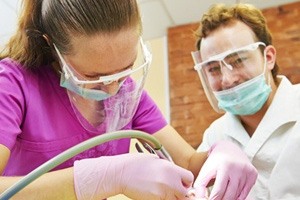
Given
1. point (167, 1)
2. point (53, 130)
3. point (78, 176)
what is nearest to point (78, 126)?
point (53, 130)

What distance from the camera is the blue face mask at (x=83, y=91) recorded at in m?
1.03

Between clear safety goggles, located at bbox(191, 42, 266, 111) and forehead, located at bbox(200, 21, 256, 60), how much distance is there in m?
0.03

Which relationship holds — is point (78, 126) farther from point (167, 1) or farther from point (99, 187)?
point (167, 1)

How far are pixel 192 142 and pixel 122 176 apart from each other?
2.22m

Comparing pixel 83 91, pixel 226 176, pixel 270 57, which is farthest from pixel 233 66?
pixel 83 91

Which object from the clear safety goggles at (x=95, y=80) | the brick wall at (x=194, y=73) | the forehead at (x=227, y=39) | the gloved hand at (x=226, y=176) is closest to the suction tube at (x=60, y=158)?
the clear safety goggles at (x=95, y=80)

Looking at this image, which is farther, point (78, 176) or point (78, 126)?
point (78, 126)

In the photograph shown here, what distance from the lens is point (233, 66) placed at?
62.5 inches

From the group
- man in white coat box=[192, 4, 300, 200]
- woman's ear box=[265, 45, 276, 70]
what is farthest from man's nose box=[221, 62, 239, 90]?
woman's ear box=[265, 45, 276, 70]

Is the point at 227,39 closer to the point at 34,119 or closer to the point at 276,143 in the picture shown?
the point at 276,143

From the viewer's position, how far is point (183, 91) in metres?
3.29

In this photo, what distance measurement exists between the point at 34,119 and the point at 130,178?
319mm

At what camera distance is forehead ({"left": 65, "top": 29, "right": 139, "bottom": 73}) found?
0.95m

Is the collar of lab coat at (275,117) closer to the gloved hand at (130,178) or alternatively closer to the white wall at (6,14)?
the gloved hand at (130,178)
